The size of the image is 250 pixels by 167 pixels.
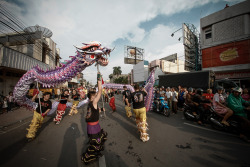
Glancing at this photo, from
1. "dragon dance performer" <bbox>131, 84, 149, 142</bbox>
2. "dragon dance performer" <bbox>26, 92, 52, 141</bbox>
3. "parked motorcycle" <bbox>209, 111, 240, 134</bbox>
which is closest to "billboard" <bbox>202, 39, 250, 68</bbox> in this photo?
"parked motorcycle" <bbox>209, 111, 240, 134</bbox>

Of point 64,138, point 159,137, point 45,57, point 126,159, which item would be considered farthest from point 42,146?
point 45,57

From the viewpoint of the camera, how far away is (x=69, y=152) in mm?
2564

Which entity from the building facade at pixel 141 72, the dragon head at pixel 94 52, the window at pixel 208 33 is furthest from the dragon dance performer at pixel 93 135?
the building facade at pixel 141 72

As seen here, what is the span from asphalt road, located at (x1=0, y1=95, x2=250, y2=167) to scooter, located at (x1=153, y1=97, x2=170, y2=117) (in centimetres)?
180

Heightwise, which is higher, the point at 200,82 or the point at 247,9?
the point at 247,9

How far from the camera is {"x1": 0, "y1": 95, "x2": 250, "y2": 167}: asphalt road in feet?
7.22

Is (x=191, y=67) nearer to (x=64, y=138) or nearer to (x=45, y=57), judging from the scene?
(x=64, y=138)

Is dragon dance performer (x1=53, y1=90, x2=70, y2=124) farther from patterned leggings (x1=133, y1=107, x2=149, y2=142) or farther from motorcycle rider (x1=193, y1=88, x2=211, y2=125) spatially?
motorcycle rider (x1=193, y1=88, x2=211, y2=125)

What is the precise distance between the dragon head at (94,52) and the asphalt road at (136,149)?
2852mm

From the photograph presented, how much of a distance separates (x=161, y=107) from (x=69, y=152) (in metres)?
5.00

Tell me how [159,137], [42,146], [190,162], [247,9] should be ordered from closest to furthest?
[190,162] < [42,146] < [159,137] < [247,9]

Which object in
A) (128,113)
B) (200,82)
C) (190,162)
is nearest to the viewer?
(190,162)

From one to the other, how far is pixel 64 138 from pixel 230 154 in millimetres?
4819

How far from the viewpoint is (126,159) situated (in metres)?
2.29
